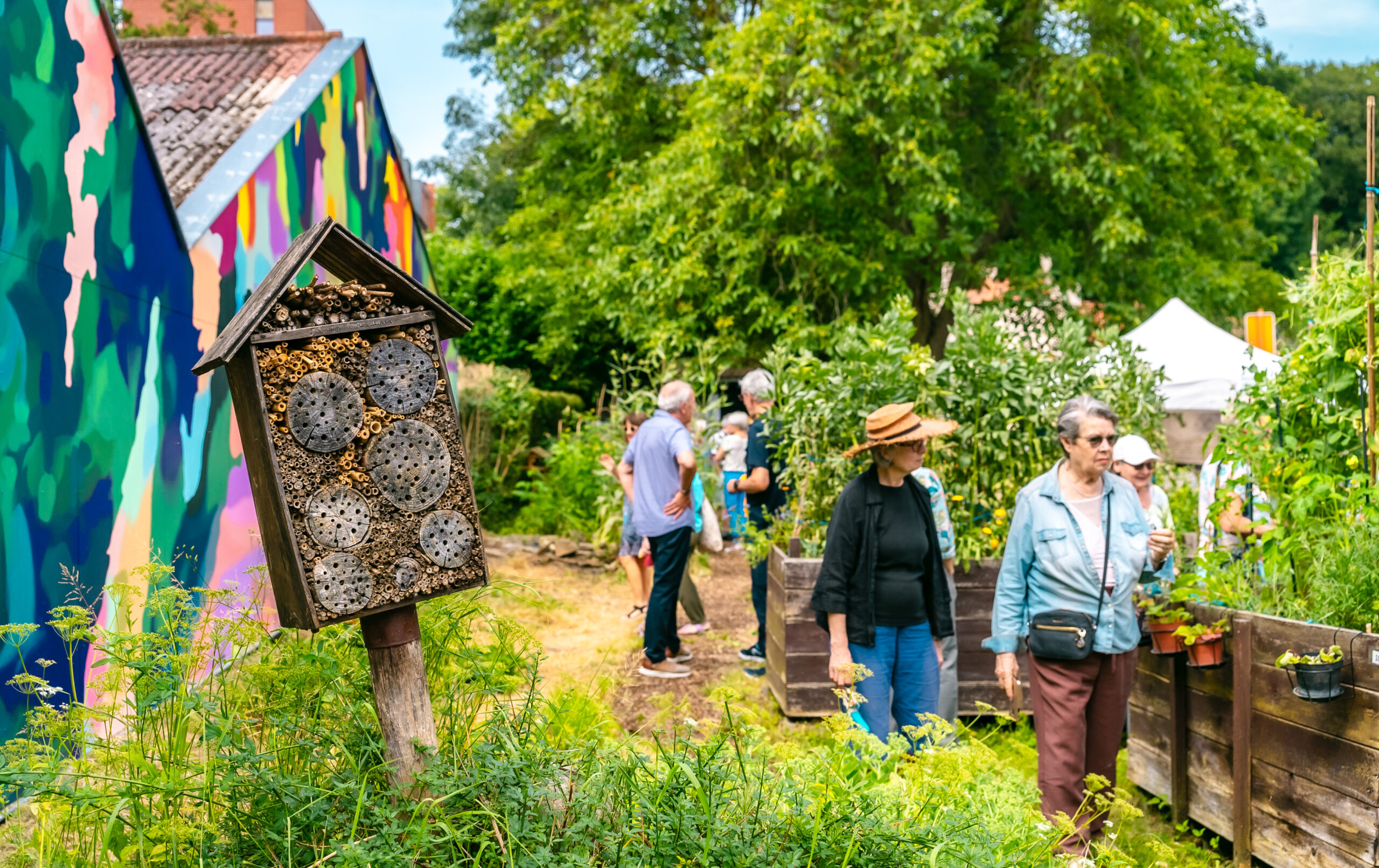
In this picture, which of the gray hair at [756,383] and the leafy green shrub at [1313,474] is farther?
the gray hair at [756,383]

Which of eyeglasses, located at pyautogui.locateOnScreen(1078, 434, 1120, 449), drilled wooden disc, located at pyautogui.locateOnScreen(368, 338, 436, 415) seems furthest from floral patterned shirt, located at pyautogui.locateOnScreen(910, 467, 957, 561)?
drilled wooden disc, located at pyautogui.locateOnScreen(368, 338, 436, 415)

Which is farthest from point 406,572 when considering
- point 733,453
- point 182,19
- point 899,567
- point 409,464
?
point 182,19

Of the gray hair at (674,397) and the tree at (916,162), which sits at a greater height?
the tree at (916,162)

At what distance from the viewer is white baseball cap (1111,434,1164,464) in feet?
16.2

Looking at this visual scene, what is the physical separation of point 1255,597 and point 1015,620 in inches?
39.4

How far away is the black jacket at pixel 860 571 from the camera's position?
386cm

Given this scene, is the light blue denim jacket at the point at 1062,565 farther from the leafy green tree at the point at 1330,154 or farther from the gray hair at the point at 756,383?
the leafy green tree at the point at 1330,154

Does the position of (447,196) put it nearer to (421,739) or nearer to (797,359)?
(797,359)

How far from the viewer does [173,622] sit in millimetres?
2402

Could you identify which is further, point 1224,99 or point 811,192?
point 1224,99

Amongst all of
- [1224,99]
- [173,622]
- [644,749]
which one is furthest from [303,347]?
[1224,99]

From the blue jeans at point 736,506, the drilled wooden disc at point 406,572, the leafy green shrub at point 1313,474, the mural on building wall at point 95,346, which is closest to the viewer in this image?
the drilled wooden disc at point 406,572

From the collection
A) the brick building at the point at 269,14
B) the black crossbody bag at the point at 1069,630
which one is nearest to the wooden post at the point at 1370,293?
the black crossbody bag at the point at 1069,630

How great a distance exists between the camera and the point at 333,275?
2.50 m
